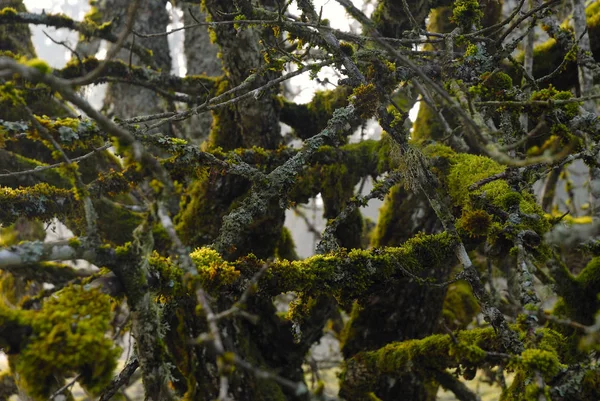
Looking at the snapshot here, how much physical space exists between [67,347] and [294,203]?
182 cm

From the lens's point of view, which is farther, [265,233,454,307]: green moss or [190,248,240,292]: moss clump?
[265,233,454,307]: green moss

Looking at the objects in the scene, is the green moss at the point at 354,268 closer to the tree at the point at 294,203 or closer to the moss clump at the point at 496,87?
the tree at the point at 294,203

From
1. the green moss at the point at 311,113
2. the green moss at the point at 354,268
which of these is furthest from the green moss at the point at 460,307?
the green moss at the point at 354,268

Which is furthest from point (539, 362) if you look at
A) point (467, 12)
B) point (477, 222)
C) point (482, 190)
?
point (467, 12)

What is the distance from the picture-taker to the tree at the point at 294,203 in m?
1.56

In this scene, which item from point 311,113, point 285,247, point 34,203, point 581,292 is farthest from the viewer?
point 285,247

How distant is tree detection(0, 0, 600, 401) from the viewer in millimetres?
1562

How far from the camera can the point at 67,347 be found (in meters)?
1.46

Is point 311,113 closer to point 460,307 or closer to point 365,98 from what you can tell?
point 365,98

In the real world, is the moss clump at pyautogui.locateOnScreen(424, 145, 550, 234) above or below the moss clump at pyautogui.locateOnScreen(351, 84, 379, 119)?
below

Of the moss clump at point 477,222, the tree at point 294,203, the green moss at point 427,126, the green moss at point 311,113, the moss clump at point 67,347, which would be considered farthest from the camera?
the green moss at point 427,126

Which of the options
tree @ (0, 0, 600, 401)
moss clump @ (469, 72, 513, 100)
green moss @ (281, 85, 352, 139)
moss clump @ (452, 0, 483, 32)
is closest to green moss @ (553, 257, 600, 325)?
tree @ (0, 0, 600, 401)

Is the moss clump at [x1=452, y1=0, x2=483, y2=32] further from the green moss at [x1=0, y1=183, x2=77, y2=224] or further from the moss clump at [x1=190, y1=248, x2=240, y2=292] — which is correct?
the green moss at [x1=0, y1=183, x2=77, y2=224]

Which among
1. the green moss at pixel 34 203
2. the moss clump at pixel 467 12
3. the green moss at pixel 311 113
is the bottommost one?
the green moss at pixel 34 203
